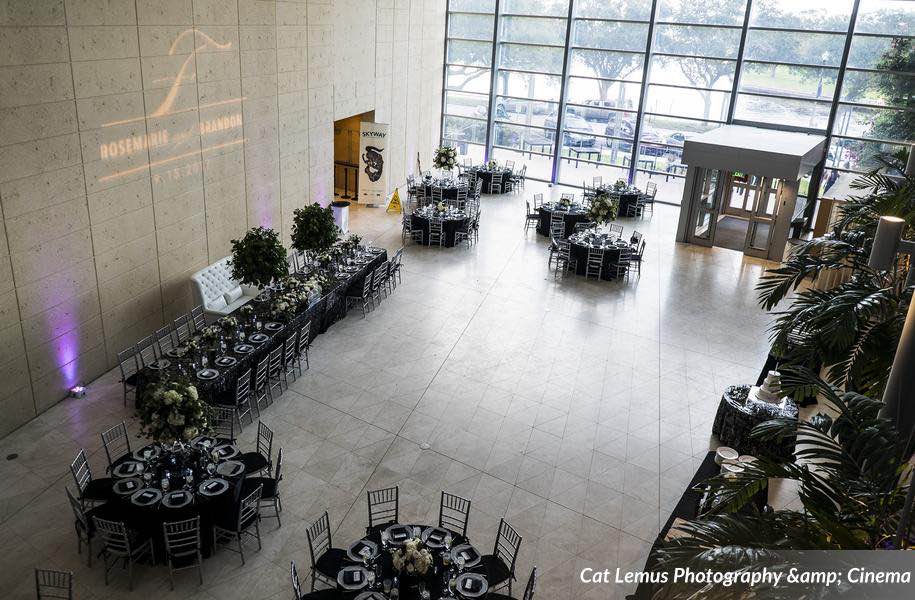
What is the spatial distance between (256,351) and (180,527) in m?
3.96

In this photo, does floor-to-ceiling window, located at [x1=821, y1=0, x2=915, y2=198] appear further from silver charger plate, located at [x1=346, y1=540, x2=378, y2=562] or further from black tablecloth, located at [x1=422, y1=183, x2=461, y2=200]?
silver charger plate, located at [x1=346, y1=540, x2=378, y2=562]

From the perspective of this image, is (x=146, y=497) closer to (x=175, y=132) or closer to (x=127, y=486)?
(x=127, y=486)

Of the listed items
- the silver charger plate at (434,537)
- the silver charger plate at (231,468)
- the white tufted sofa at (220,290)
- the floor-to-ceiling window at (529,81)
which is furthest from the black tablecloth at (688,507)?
the floor-to-ceiling window at (529,81)

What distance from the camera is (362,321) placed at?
14.0 metres

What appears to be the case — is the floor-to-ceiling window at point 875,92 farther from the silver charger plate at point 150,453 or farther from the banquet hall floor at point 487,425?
the silver charger plate at point 150,453

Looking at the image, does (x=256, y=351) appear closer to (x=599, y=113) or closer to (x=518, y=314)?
(x=518, y=314)

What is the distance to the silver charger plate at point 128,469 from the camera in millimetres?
8312

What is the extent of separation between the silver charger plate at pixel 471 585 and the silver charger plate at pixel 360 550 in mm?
945

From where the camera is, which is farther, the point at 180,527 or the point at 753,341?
the point at 753,341

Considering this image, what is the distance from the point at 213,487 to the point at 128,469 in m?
1.10

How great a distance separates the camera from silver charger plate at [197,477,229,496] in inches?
320

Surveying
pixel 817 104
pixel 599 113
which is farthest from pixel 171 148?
pixel 817 104

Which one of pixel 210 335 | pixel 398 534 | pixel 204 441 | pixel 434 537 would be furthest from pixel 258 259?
pixel 434 537

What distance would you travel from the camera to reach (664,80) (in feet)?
73.3
